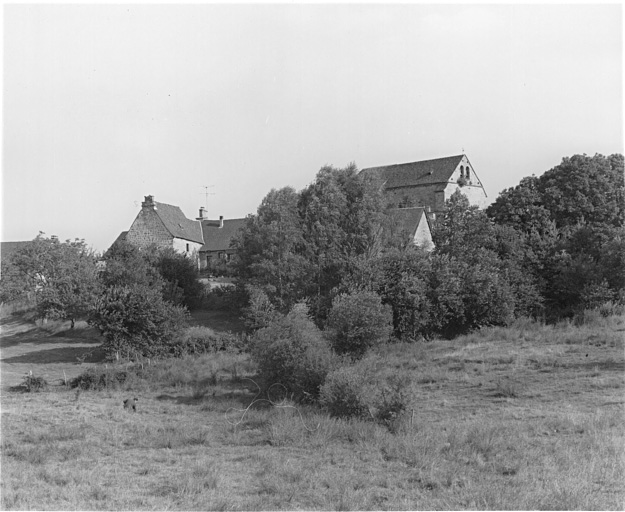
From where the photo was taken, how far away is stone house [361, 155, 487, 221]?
59.2 metres

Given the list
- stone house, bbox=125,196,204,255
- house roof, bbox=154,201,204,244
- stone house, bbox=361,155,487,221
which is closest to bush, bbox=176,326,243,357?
stone house, bbox=125,196,204,255

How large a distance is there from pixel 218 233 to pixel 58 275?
20.1m

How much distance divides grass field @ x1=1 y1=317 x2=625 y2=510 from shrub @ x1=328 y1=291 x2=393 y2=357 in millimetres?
2259

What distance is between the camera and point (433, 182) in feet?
197

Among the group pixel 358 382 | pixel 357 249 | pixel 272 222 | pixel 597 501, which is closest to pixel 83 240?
pixel 272 222

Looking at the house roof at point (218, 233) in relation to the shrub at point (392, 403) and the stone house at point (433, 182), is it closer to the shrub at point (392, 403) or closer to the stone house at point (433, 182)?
the stone house at point (433, 182)

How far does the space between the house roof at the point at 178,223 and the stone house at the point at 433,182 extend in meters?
18.3

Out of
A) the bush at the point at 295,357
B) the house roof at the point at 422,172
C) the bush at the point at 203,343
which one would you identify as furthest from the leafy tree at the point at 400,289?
the house roof at the point at 422,172

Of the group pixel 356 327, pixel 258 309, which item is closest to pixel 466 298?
pixel 258 309

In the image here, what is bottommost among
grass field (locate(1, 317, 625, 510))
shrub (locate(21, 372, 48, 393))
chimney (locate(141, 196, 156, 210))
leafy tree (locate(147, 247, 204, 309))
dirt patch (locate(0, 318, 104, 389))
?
grass field (locate(1, 317, 625, 510))

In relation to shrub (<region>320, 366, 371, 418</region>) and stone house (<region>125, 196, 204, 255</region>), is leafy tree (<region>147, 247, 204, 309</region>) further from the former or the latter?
shrub (<region>320, 366, 371, 418</region>)

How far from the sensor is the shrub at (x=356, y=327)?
933 inches

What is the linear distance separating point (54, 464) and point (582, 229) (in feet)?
115

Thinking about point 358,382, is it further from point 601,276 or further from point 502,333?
point 601,276
